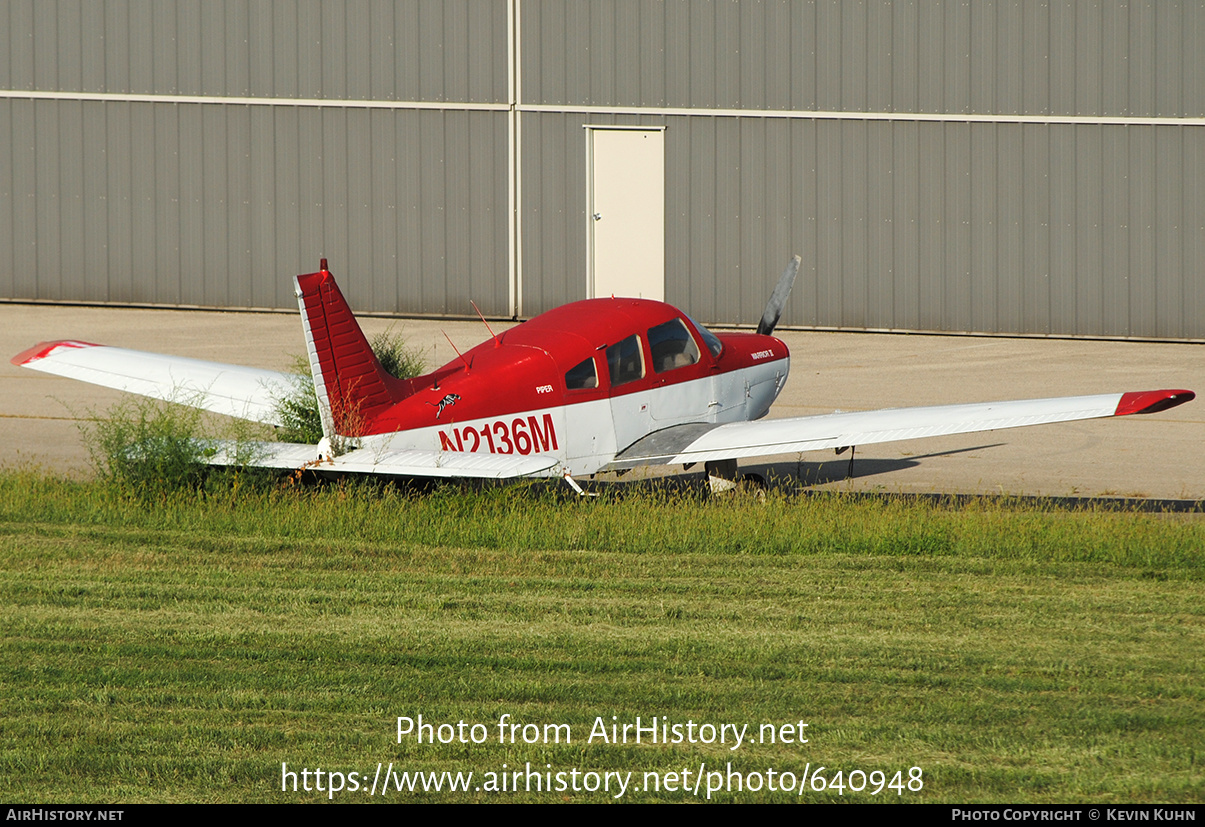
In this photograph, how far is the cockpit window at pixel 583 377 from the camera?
1175 centimetres

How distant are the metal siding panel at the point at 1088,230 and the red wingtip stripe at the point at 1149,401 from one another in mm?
13356

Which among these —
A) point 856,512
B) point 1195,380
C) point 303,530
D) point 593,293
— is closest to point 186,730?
point 303,530

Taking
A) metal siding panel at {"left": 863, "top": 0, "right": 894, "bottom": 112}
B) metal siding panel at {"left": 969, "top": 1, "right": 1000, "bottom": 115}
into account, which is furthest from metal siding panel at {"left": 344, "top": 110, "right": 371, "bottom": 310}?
metal siding panel at {"left": 969, "top": 1, "right": 1000, "bottom": 115}

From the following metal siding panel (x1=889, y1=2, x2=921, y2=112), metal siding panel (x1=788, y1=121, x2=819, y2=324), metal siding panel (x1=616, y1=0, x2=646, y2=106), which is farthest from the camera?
metal siding panel (x1=616, y1=0, x2=646, y2=106)

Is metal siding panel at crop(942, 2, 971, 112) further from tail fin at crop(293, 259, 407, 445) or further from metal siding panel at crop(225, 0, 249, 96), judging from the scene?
tail fin at crop(293, 259, 407, 445)

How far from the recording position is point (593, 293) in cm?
2527

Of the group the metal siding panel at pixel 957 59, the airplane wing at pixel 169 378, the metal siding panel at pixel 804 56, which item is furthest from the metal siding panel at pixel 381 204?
the airplane wing at pixel 169 378

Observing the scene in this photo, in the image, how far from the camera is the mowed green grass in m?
6.45

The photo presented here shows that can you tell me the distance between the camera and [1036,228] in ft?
77.2

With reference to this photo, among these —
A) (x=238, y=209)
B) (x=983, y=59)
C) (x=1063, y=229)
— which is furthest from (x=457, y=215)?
(x=1063, y=229)

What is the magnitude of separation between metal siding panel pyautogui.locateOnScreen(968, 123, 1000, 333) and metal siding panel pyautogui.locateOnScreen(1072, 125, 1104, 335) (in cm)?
133

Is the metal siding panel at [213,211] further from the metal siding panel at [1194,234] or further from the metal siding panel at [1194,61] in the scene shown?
the metal siding panel at [1194,234]

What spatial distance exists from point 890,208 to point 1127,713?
17802 millimetres
